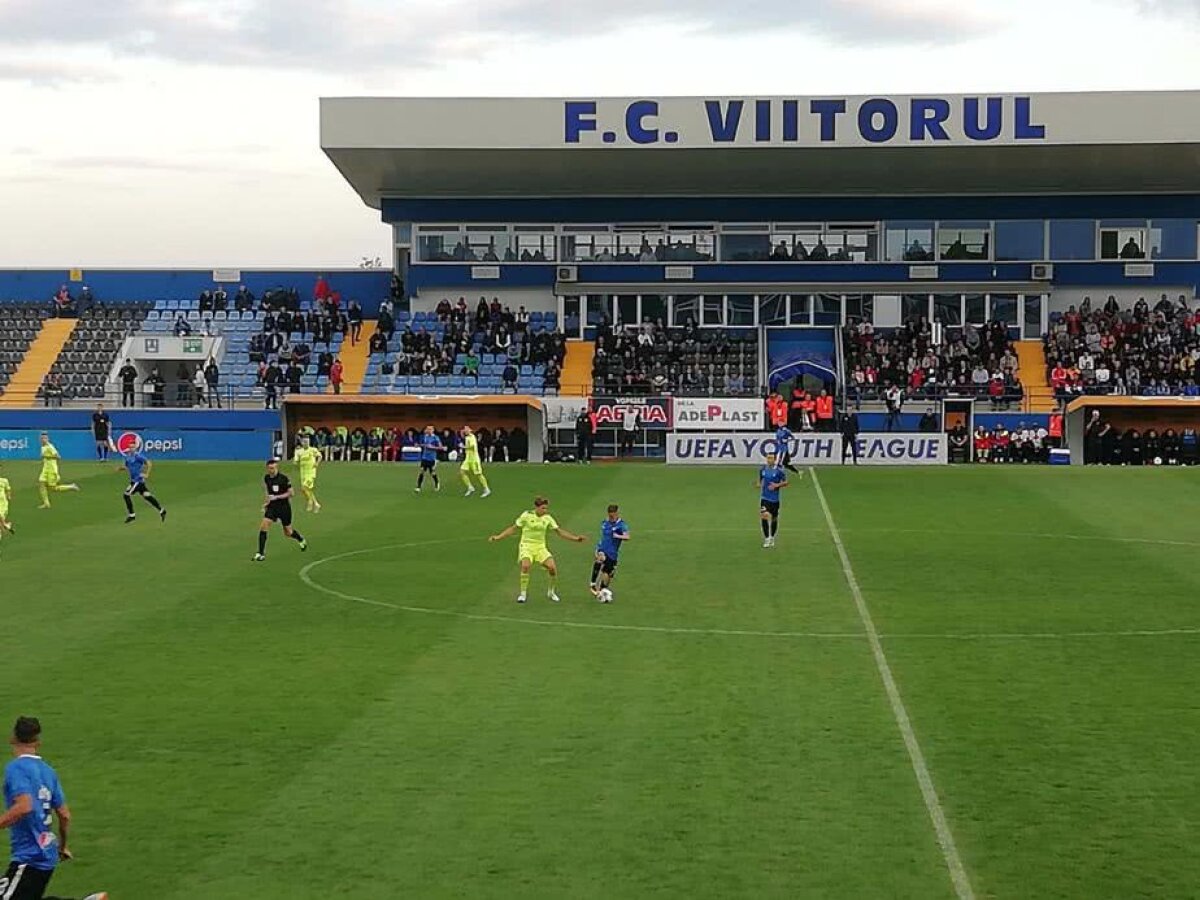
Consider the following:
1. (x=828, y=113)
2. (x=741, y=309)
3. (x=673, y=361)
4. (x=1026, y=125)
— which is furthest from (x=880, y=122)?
(x=673, y=361)

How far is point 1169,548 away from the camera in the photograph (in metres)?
31.5

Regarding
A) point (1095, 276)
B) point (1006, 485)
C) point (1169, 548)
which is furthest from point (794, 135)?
point (1169, 548)

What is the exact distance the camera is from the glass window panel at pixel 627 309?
68.0 meters

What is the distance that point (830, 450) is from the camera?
179 ft

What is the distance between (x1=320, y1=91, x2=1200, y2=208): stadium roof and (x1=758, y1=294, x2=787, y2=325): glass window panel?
222 inches

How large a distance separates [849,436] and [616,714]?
37555 mm

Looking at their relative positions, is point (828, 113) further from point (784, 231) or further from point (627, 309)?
point (627, 309)

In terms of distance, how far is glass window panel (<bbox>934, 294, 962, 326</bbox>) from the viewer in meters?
67.0

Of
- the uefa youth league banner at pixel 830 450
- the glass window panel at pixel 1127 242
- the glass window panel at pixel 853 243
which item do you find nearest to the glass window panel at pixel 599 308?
the glass window panel at pixel 853 243

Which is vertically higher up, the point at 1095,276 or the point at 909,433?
the point at 1095,276

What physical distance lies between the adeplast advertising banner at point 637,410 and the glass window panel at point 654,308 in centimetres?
1019

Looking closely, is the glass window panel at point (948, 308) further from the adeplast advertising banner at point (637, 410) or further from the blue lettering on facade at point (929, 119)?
the adeplast advertising banner at point (637, 410)

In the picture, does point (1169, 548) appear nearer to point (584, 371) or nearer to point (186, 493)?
point (186, 493)

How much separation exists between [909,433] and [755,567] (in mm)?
27231
